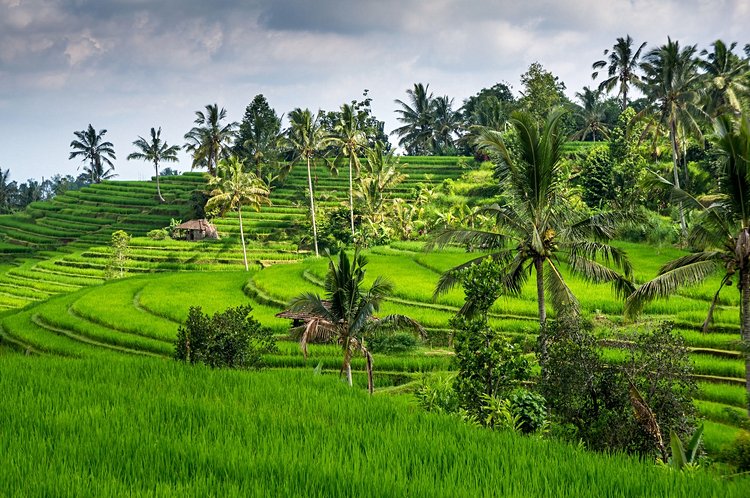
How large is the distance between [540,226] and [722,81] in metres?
27.2

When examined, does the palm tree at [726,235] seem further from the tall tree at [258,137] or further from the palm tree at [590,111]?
the palm tree at [590,111]

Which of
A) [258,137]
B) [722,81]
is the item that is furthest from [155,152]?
[722,81]

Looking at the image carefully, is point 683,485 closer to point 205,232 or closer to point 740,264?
point 740,264

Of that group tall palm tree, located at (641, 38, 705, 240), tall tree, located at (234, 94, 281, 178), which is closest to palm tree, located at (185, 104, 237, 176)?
tall tree, located at (234, 94, 281, 178)

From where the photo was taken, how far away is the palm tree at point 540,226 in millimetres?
13703

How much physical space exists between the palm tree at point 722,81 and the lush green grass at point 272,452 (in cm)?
3166

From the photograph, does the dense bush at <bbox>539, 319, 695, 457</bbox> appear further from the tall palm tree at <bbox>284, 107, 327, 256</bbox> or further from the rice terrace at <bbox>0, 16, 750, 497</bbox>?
the tall palm tree at <bbox>284, 107, 327, 256</bbox>

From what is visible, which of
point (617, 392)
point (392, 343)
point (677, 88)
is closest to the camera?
point (617, 392)

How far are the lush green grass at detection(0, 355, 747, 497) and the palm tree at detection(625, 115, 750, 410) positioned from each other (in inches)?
232

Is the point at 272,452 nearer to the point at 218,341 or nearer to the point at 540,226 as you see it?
the point at 218,341

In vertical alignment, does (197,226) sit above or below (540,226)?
above

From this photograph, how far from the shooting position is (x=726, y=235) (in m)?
12.1

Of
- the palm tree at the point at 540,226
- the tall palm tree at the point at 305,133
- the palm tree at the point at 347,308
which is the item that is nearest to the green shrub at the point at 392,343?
the palm tree at the point at 347,308

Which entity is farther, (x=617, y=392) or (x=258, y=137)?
(x=258, y=137)
